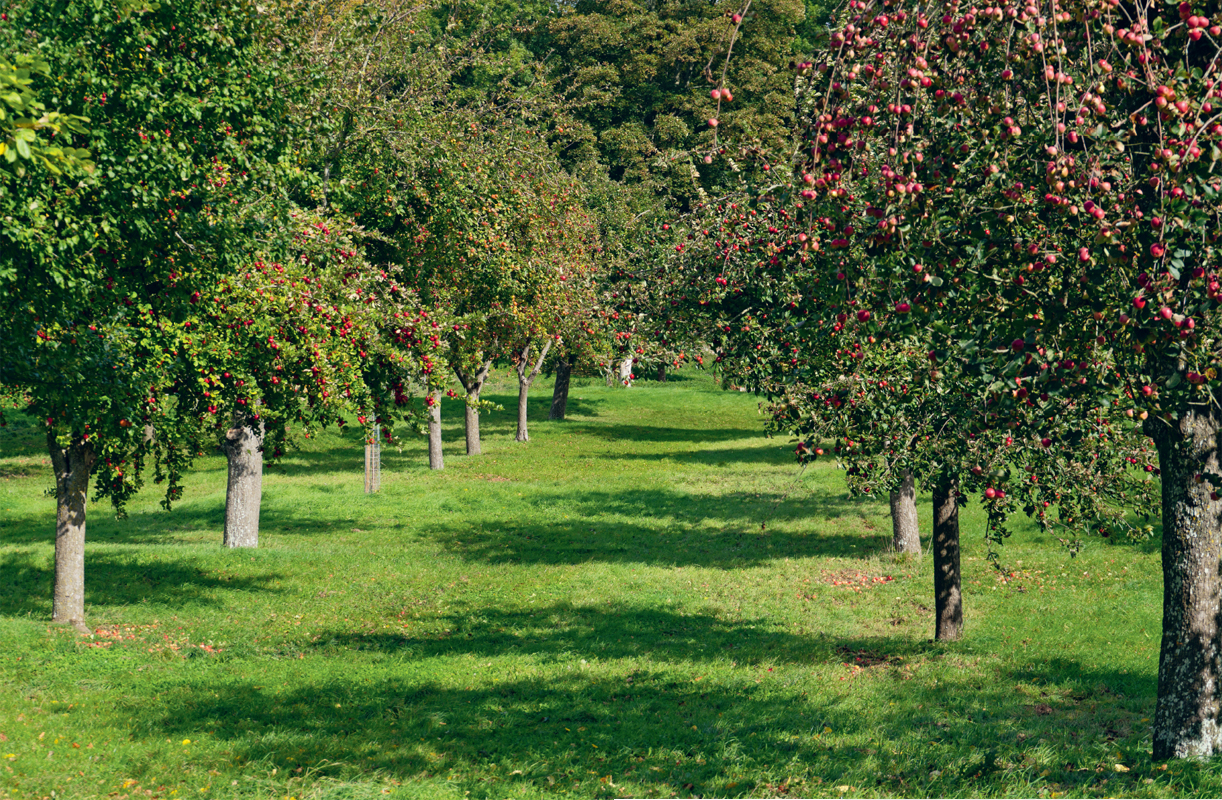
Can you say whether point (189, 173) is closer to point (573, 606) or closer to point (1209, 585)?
point (573, 606)

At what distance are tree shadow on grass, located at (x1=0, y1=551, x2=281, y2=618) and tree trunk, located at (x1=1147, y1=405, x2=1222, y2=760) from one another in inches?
583

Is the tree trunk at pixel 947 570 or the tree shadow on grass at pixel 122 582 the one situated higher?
the tree trunk at pixel 947 570

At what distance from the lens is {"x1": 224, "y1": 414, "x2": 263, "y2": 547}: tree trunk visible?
21.1 m

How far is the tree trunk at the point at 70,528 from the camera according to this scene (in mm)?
14422

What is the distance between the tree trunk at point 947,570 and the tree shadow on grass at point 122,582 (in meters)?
Answer: 12.0

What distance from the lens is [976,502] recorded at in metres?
26.5

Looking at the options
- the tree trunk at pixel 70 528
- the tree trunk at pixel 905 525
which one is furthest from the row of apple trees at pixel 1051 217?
the tree trunk at pixel 905 525

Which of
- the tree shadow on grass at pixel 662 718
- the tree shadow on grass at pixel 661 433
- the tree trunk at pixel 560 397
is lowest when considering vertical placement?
the tree shadow on grass at pixel 662 718

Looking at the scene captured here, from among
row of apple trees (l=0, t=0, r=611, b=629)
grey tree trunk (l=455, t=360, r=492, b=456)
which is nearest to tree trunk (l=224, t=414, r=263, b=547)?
row of apple trees (l=0, t=0, r=611, b=629)

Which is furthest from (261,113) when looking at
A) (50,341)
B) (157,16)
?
(50,341)

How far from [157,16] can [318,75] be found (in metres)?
3.40

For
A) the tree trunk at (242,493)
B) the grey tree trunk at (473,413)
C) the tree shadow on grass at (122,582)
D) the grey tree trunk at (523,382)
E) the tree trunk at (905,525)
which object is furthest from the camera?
the grey tree trunk at (523,382)

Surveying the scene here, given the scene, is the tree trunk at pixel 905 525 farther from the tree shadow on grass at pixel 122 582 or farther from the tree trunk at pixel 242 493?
the tree trunk at pixel 242 493

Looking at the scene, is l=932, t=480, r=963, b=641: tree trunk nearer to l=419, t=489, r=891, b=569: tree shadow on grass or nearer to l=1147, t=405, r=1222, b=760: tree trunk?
l=1147, t=405, r=1222, b=760: tree trunk
